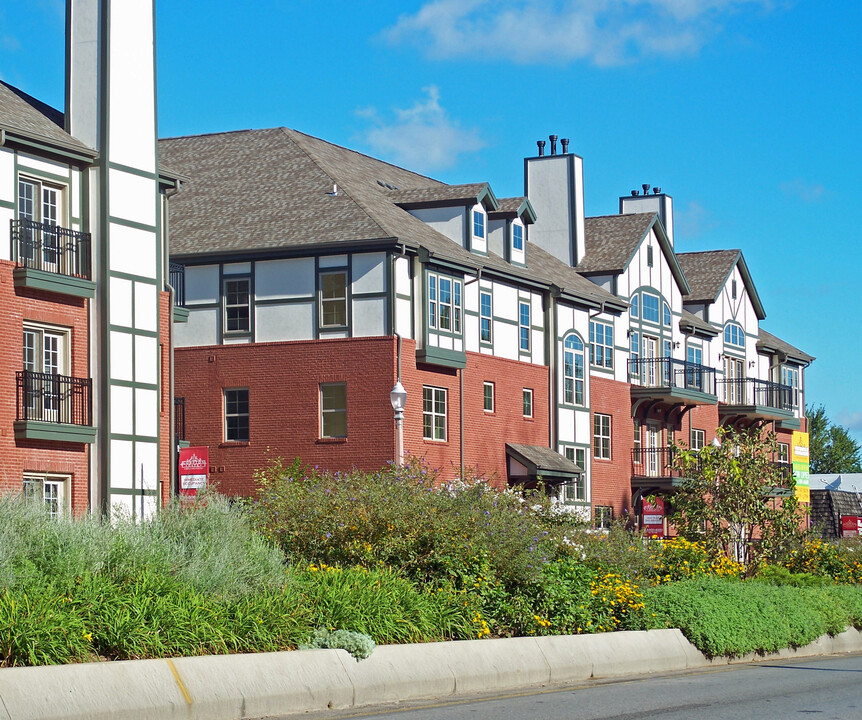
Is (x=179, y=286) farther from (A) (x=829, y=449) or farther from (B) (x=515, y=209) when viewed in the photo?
(A) (x=829, y=449)

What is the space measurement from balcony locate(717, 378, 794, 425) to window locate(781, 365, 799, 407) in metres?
3.84

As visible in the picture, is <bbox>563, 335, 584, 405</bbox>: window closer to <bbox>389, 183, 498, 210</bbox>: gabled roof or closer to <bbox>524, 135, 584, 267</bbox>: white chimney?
<bbox>524, 135, 584, 267</bbox>: white chimney

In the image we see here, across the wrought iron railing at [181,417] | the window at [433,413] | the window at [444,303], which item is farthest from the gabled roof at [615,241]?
the wrought iron railing at [181,417]

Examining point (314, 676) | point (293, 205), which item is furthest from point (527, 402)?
point (314, 676)

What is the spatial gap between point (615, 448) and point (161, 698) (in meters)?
37.8

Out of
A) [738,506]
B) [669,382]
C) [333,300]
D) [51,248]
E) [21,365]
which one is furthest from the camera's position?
[669,382]

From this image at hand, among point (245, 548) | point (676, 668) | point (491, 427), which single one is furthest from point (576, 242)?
point (245, 548)

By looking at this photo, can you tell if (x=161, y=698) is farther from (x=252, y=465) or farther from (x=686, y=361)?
(x=686, y=361)

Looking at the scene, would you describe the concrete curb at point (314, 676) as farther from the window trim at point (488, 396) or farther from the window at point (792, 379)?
the window at point (792, 379)

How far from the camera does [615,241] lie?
5097 centimetres

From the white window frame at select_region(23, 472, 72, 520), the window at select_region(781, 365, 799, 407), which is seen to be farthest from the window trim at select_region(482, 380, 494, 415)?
the window at select_region(781, 365, 799, 407)

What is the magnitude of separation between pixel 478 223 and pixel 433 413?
667cm

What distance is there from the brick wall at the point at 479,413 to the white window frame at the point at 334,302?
6.44ft

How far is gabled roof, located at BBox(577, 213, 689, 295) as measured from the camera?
49688 mm
